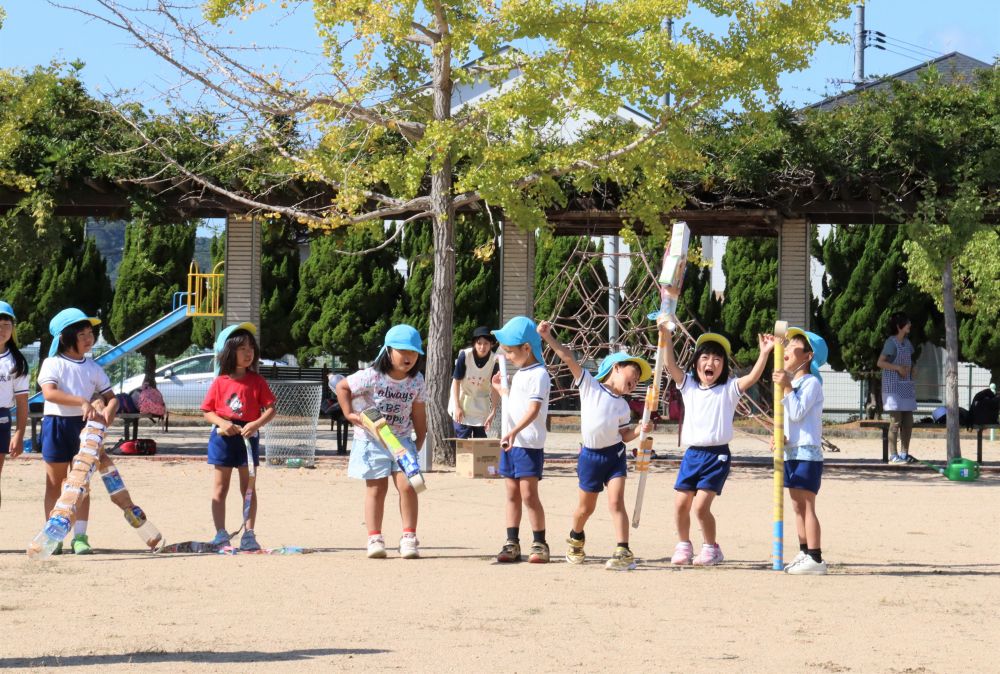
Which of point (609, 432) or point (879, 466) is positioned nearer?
point (609, 432)

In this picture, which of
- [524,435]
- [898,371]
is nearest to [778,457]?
[524,435]

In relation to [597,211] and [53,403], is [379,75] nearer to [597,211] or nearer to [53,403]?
[597,211]

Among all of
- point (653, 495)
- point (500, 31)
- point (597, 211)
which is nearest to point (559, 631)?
point (653, 495)

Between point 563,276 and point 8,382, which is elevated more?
point 563,276

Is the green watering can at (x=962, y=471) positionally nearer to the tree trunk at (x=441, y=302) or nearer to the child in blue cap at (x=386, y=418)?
the tree trunk at (x=441, y=302)

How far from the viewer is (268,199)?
20922 mm

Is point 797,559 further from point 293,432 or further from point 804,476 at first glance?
point 293,432

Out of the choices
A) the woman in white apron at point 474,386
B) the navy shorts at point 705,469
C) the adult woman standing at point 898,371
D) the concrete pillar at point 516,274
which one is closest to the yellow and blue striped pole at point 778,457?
the navy shorts at point 705,469

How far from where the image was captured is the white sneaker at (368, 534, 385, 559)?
29.7ft

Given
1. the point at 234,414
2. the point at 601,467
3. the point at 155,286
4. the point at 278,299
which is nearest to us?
the point at 601,467

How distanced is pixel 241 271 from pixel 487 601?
14963mm

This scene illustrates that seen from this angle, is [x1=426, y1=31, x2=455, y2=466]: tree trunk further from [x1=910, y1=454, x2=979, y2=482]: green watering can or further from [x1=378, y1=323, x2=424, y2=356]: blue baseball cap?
[x1=378, y1=323, x2=424, y2=356]: blue baseball cap

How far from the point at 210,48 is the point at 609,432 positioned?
30.7 ft

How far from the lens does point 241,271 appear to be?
21.8m
